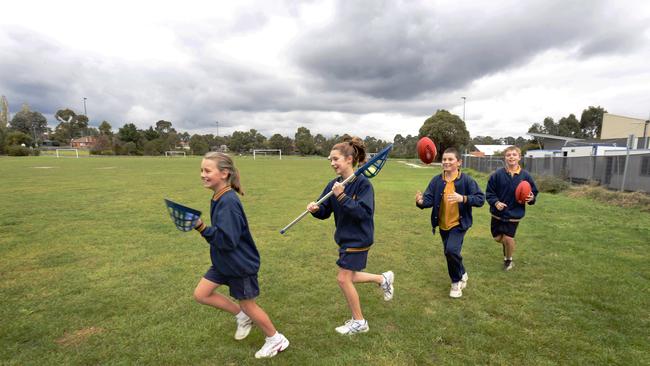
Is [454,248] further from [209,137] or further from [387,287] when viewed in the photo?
[209,137]

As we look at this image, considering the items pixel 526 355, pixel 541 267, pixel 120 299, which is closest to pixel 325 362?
pixel 526 355

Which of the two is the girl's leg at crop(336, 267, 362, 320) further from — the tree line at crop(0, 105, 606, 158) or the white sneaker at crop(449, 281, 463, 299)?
the tree line at crop(0, 105, 606, 158)

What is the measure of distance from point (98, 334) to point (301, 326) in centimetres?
230

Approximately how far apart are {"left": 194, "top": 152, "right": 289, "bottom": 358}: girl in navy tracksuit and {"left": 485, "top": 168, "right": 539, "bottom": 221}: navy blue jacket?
4.22 metres

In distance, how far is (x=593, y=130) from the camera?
10081cm

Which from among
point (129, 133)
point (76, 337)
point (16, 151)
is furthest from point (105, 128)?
point (76, 337)

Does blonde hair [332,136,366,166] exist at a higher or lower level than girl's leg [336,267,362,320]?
higher

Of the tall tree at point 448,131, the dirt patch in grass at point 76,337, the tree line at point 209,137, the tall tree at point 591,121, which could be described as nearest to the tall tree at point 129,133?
the tree line at point 209,137

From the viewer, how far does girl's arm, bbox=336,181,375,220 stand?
3330 mm

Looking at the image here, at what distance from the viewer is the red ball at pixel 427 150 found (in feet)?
14.1

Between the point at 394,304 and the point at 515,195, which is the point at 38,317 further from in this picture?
the point at 515,195

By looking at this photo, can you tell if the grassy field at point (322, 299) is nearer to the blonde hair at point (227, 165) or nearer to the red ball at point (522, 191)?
the red ball at point (522, 191)

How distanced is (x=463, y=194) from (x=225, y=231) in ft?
11.0

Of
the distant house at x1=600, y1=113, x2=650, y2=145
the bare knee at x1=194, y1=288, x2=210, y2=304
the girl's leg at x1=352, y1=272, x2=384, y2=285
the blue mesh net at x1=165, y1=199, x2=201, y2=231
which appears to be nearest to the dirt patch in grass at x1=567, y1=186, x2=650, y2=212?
the girl's leg at x1=352, y1=272, x2=384, y2=285
